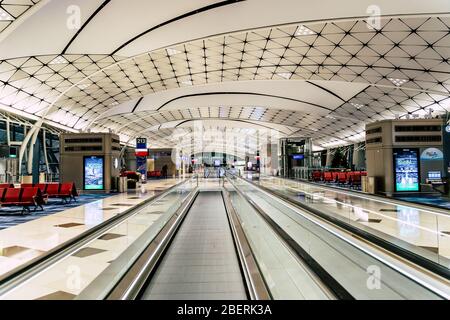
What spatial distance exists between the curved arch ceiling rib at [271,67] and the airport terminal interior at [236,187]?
0.19 m

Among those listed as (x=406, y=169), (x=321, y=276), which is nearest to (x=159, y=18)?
(x=406, y=169)

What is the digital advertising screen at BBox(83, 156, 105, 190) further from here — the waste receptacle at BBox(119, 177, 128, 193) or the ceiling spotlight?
the ceiling spotlight

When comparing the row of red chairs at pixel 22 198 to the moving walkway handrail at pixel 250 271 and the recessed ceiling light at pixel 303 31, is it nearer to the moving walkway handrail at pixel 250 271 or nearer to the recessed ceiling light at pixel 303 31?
the moving walkway handrail at pixel 250 271

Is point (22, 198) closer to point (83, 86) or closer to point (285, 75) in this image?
point (83, 86)

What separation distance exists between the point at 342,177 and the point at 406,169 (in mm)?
10229

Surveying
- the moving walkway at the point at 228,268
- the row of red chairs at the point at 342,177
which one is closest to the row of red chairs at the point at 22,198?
the moving walkway at the point at 228,268

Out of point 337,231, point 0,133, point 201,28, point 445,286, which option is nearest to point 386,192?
point 337,231

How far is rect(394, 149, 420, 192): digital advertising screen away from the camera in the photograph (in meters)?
18.9

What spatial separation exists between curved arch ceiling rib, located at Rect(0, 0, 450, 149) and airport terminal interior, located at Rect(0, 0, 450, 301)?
0.19m

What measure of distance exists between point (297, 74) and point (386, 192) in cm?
1852

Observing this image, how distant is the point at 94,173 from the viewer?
80.9 ft

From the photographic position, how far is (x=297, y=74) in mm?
33531
